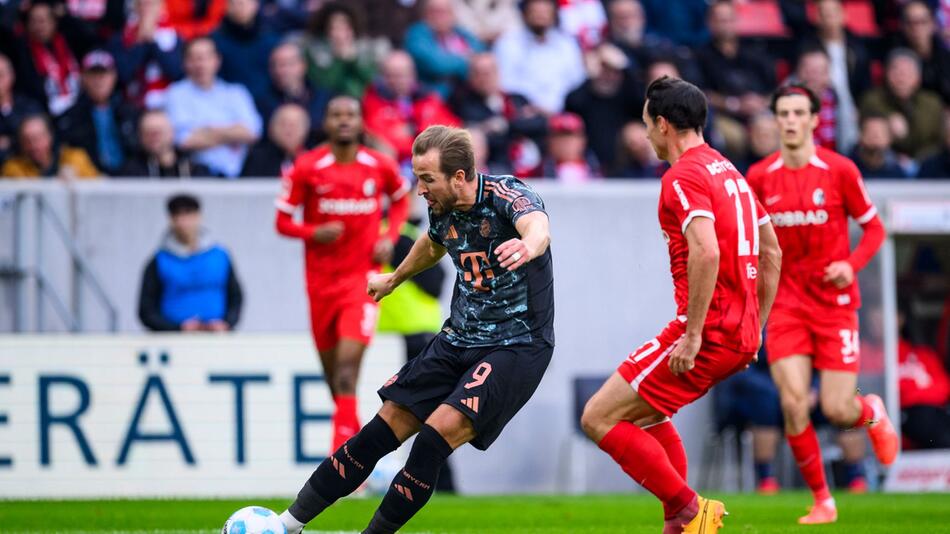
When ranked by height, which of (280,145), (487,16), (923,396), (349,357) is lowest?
(923,396)

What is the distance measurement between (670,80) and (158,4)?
881 cm

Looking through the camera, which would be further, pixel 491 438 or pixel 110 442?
pixel 110 442

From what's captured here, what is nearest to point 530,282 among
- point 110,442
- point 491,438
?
point 491,438

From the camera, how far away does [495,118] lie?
15.4 meters

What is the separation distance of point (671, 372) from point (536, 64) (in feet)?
31.2

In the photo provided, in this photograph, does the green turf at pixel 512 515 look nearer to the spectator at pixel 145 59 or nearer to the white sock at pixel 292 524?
the white sock at pixel 292 524

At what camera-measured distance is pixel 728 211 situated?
7.32 meters

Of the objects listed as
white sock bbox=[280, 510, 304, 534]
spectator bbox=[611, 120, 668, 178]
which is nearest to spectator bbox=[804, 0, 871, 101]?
spectator bbox=[611, 120, 668, 178]

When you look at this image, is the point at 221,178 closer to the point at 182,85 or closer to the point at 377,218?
the point at 182,85

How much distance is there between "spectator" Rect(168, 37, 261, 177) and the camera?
14445mm

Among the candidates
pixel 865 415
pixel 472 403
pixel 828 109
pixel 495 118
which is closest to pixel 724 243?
pixel 472 403

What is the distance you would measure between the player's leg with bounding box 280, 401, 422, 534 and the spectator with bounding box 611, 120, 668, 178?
891cm

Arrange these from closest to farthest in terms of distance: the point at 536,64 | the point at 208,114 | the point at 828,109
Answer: the point at 208,114, the point at 828,109, the point at 536,64

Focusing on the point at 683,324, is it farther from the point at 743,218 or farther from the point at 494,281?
the point at 494,281
